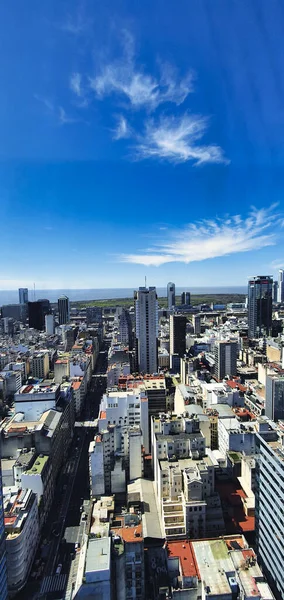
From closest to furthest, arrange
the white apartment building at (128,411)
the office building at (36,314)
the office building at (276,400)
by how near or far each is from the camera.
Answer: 1. the white apartment building at (128,411)
2. the office building at (276,400)
3. the office building at (36,314)

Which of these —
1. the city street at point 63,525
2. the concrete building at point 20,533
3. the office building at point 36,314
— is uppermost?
the office building at point 36,314

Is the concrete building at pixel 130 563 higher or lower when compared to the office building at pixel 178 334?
lower

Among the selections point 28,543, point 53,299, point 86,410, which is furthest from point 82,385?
point 53,299

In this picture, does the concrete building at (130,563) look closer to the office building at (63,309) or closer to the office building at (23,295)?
the office building at (63,309)

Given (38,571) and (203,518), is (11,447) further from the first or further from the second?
(203,518)

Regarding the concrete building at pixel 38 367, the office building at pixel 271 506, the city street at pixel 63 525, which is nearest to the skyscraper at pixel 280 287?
the concrete building at pixel 38 367

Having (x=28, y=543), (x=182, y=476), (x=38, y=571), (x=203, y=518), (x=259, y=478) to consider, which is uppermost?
(x=259, y=478)

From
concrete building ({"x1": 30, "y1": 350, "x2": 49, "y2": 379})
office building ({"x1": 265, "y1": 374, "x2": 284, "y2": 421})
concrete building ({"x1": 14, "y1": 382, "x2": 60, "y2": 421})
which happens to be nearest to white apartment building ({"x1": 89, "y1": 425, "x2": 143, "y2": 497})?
concrete building ({"x1": 14, "y1": 382, "x2": 60, "y2": 421})
